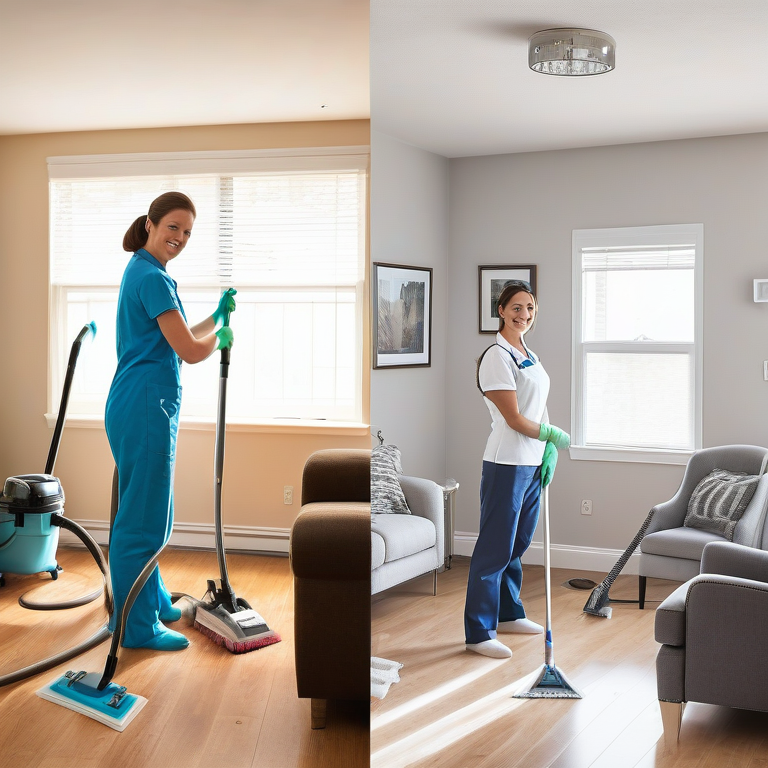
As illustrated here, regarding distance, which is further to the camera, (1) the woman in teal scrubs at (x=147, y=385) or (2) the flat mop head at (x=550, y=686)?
(1) the woman in teal scrubs at (x=147, y=385)

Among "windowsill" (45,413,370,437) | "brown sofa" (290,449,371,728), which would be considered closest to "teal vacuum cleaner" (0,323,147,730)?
"brown sofa" (290,449,371,728)

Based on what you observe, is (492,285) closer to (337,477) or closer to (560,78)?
(560,78)

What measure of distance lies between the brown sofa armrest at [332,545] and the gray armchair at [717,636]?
889mm

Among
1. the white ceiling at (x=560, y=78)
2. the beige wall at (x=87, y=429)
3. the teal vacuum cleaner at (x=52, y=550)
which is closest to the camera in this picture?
the white ceiling at (x=560, y=78)

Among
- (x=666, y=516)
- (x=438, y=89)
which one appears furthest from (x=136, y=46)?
(x=666, y=516)

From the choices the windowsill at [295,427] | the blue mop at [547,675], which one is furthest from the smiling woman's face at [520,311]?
the windowsill at [295,427]

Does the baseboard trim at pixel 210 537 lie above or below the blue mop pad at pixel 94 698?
above

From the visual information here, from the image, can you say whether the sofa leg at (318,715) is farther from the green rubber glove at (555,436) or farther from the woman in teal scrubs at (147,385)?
the green rubber glove at (555,436)

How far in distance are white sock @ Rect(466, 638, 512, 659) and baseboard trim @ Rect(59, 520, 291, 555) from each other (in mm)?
2036

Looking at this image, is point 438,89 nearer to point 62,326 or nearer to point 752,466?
point 752,466

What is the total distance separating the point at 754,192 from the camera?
0.78 m

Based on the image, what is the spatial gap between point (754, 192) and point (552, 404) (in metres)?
0.33

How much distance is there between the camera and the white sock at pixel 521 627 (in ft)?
2.99

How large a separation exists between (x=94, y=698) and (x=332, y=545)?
3.19ft
